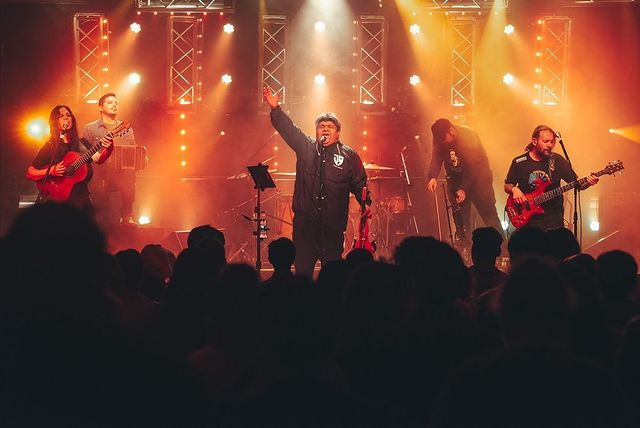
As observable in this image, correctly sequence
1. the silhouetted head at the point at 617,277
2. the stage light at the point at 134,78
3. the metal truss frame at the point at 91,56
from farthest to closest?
the stage light at the point at 134,78 → the metal truss frame at the point at 91,56 → the silhouetted head at the point at 617,277

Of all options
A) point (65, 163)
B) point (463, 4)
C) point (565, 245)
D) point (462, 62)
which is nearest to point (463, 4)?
point (463, 4)

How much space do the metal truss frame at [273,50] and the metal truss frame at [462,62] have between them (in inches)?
131

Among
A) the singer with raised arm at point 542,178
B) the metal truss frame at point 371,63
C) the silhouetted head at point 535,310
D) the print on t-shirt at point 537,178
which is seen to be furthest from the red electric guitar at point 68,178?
the silhouetted head at point 535,310

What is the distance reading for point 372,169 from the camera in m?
14.5

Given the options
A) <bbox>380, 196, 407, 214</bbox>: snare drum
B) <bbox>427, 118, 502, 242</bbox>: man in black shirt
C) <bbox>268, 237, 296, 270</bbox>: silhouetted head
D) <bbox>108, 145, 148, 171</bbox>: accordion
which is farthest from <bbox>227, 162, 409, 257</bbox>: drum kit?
<bbox>268, 237, 296, 270</bbox>: silhouetted head

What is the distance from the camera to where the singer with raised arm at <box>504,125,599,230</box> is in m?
11.1

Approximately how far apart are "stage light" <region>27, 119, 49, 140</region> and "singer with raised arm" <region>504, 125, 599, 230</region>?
9.82 m

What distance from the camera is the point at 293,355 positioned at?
8.48 feet

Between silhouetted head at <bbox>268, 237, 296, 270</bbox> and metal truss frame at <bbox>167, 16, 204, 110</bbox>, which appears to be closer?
silhouetted head at <bbox>268, 237, 296, 270</bbox>

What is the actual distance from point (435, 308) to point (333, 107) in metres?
13.4

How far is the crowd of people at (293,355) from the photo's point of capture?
2.17m

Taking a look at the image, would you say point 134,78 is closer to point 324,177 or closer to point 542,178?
point 324,177

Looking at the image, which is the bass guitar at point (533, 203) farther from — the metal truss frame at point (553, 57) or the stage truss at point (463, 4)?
the stage truss at point (463, 4)

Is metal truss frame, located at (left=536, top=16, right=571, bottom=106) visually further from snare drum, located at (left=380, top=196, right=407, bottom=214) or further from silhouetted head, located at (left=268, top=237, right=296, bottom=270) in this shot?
Answer: silhouetted head, located at (left=268, top=237, right=296, bottom=270)
